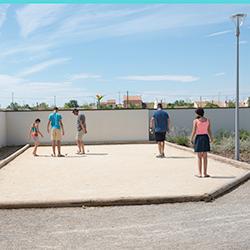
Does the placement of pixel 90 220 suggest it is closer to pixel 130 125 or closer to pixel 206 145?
pixel 206 145

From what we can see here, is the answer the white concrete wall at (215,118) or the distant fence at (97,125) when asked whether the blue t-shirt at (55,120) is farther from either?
the white concrete wall at (215,118)

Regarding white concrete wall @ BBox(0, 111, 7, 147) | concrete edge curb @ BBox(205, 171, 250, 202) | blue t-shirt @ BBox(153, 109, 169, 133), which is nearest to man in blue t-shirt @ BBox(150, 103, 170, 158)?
blue t-shirt @ BBox(153, 109, 169, 133)

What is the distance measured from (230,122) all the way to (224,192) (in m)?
15.6

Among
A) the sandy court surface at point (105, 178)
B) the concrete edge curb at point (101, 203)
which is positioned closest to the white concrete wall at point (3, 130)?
the sandy court surface at point (105, 178)

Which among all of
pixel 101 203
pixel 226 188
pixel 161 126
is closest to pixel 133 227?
pixel 101 203

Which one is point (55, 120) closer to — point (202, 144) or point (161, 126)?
point (161, 126)

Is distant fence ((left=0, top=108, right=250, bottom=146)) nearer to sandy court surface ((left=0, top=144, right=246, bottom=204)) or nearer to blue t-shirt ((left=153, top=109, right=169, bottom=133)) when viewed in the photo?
sandy court surface ((left=0, top=144, right=246, bottom=204))

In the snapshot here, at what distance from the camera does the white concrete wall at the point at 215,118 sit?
22422 mm

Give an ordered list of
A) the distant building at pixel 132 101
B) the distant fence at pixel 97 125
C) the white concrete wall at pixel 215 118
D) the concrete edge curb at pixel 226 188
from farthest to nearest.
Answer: the distant building at pixel 132 101 < the white concrete wall at pixel 215 118 < the distant fence at pixel 97 125 < the concrete edge curb at pixel 226 188

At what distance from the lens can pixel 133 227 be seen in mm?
5828

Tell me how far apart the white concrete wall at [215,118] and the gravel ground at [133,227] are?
599 inches

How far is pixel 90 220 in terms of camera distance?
6207mm

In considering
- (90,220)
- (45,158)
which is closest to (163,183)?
(90,220)

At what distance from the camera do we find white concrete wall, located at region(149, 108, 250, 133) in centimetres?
2242
